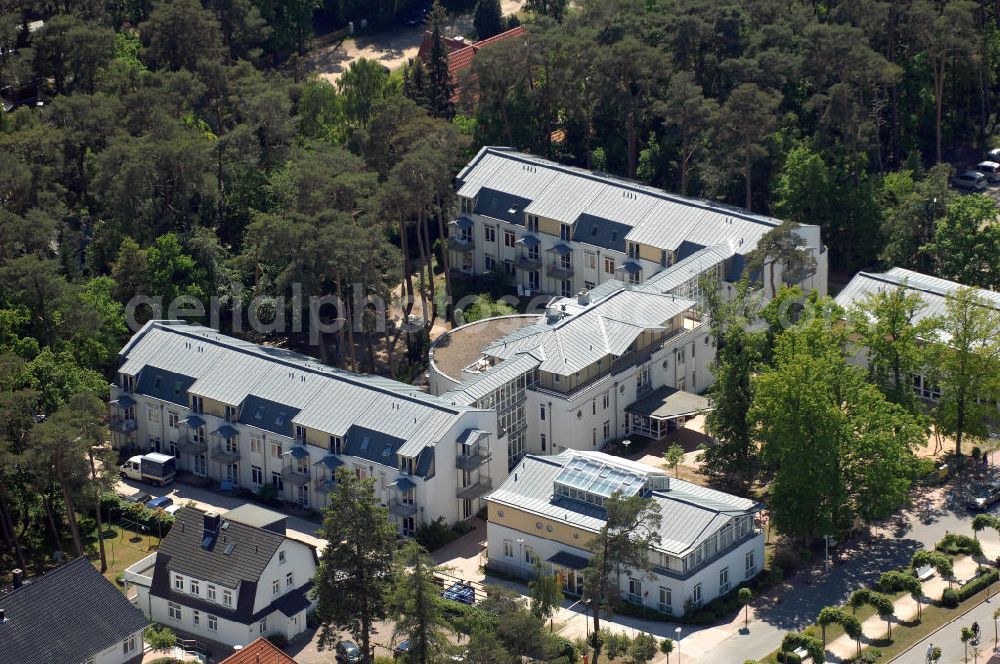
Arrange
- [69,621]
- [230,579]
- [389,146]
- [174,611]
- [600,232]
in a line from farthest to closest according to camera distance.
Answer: [389,146] < [600,232] < [174,611] < [230,579] < [69,621]

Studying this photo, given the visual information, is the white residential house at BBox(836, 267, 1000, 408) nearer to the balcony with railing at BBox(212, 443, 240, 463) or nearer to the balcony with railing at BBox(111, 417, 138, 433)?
the balcony with railing at BBox(212, 443, 240, 463)

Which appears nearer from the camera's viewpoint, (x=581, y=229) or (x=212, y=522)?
(x=212, y=522)

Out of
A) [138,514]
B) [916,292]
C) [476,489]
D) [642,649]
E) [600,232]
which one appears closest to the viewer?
[642,649]

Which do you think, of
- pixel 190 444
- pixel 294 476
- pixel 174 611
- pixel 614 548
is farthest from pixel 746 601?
pixel 190 444

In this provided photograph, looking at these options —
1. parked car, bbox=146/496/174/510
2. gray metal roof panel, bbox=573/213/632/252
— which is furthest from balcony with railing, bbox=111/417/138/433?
gray metal roof panel, bbox=573/213/632/252

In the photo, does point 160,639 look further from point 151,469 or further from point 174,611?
point 151,469

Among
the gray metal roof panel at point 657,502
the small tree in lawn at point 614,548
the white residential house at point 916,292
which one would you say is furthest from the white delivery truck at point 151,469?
the white residential house at point 916,292
